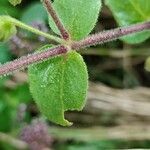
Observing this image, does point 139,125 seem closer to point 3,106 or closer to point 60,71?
point 3,106

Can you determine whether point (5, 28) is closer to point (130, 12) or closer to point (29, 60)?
point (29, 60)

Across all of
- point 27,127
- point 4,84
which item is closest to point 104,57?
point 4,84

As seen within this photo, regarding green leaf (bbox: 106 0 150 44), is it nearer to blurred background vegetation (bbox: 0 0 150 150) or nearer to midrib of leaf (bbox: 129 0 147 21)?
midrib of leaf (bbox: 129 0 147 21)

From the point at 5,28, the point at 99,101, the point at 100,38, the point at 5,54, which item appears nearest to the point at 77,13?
the point at 100,38

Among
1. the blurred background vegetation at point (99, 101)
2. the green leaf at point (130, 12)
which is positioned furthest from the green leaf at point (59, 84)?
the blurred background vegetation at point (99, 101)

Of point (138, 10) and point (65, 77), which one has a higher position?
point (138, 10)

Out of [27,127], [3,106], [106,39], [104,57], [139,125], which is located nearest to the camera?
[106,39]
